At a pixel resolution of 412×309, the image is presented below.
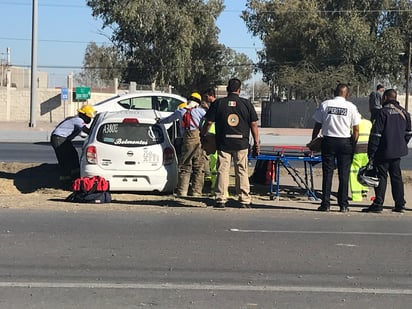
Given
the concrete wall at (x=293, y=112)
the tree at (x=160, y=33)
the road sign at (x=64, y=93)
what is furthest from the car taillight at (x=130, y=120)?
the tree at (x=160, y=33)

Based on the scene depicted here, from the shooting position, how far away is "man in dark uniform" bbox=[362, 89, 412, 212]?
30.7 feet

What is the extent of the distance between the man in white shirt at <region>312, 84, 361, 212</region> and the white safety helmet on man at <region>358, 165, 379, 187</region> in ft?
0.84

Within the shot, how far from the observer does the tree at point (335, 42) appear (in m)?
42.3

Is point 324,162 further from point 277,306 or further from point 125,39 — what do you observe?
point 125,39

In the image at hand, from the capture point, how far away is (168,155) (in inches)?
430

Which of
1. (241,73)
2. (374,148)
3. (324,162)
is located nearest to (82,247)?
(324,162)

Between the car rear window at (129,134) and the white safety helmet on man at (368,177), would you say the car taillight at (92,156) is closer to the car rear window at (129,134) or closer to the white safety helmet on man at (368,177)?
the car rear window at (129,134)

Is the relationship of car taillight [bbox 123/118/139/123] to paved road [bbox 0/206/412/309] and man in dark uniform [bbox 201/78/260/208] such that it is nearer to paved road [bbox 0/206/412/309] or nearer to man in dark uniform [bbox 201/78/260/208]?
man in dark uniform [bbox 201/78/260/208]

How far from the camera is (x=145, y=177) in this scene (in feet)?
35.3

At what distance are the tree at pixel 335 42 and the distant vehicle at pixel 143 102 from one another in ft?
81.1

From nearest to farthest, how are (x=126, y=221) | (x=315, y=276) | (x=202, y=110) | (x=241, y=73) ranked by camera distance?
(x=315, y=276), (x=126, y=221), (x=202, y=110), (x=241, y=73)

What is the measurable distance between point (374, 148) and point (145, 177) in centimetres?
390

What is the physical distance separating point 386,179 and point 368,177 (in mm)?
288

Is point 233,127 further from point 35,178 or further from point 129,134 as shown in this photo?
point 35,178
